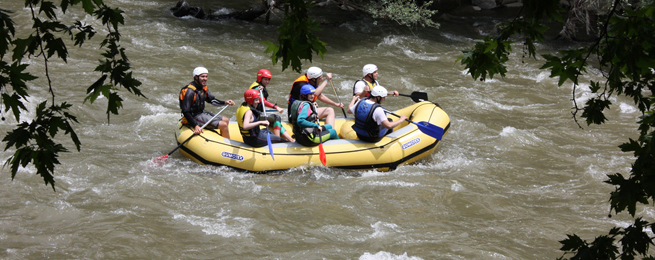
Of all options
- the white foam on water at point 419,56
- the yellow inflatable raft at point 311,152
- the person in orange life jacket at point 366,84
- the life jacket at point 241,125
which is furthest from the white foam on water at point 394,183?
the white foam on water at point 419,56

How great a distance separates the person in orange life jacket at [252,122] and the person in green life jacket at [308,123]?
0.38m

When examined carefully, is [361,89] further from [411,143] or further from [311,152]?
[311,152]

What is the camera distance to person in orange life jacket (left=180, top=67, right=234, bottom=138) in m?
6.86

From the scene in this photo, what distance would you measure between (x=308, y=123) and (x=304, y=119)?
3.1 inches

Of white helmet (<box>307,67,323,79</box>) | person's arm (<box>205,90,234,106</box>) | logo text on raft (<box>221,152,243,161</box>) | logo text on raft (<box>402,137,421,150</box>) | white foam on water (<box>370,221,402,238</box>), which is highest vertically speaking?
white helmet (<box>307,67,323,79</box>)

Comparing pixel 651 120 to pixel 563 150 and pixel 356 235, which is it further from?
pixel 563 150

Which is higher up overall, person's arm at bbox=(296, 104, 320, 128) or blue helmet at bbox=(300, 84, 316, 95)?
blue helmet at bbox=(300, 84, 316, 95)

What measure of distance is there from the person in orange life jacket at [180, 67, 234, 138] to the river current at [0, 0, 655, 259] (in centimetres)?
52

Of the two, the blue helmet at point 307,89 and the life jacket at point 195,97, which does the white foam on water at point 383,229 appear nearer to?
the blue helmet at point 307,89

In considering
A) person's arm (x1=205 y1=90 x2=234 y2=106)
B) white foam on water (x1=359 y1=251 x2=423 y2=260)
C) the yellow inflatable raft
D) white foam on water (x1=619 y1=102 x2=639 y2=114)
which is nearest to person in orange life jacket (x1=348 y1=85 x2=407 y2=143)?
the yellow inflatable raft

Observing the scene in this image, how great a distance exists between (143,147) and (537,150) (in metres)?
5.47

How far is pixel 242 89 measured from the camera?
995 centimetres

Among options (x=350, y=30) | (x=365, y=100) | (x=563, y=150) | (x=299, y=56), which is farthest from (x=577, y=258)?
(x=350, y=30)

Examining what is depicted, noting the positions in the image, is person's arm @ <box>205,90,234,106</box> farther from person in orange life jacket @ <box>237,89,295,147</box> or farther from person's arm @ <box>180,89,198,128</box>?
person in orange life jacket @ <box>237,89,295,147</box>
